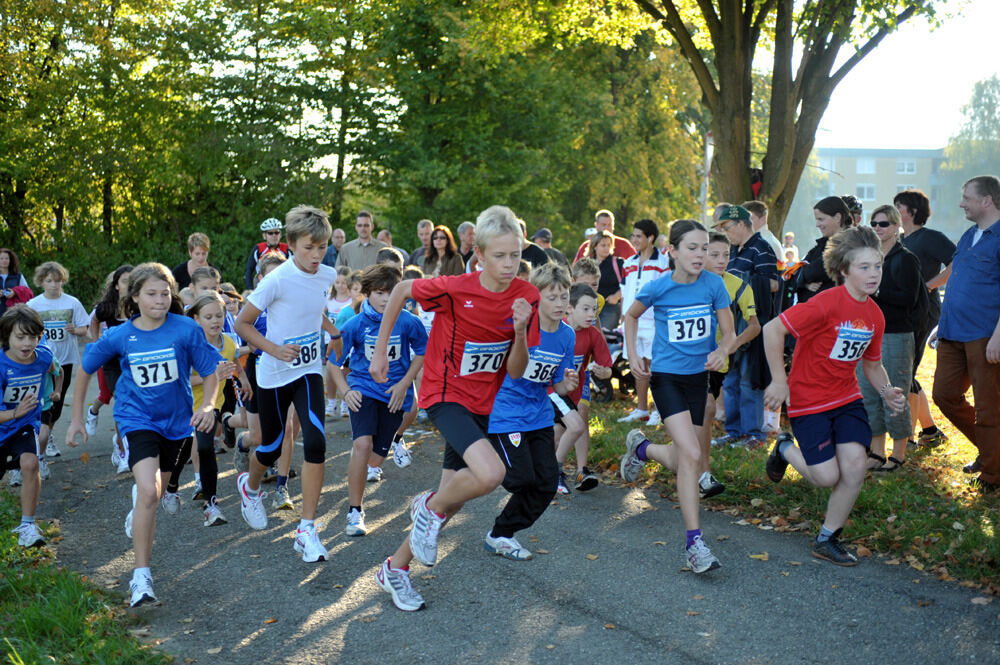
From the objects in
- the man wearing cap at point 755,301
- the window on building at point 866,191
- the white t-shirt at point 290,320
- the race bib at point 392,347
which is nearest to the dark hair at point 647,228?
the man wearing cap at point 755,301

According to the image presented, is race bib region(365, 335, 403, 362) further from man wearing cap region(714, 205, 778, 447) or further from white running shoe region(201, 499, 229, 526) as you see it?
→ man wearing cap region(714, 205, 778, 447)

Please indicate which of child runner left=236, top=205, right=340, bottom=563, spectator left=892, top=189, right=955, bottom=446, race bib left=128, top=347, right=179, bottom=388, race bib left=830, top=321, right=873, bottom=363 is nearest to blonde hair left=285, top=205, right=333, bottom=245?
child runner left=236, top=205, right=340, bottom=563

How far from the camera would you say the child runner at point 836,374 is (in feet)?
19.6

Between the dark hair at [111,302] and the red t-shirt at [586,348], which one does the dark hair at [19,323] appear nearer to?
the dark hair at [111,302]

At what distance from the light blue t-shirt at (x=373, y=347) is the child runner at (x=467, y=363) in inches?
64.2

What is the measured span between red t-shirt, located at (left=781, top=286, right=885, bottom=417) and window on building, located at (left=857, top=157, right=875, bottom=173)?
12498 centimetres

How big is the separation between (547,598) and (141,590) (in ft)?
→ 7.69

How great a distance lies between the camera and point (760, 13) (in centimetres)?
1457

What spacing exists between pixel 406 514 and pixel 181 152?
19.4 m

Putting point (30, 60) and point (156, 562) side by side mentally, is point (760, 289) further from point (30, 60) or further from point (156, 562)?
point (30, 60)

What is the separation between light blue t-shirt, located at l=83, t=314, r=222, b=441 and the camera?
235 inches

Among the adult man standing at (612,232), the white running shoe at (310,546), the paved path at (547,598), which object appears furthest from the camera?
the adult man standing at (612,232)

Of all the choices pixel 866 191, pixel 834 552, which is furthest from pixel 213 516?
pixel 866 191

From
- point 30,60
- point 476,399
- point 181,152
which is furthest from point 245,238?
point 476,399
